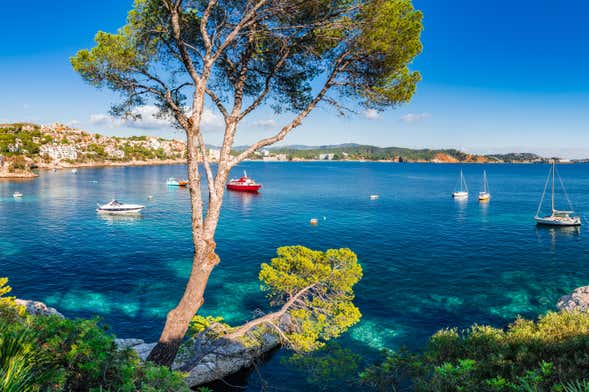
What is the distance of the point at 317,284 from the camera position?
13094 millimetres

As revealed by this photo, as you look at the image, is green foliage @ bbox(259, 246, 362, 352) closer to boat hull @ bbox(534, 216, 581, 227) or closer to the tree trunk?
the tree trunk

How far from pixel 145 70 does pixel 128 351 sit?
281 inches

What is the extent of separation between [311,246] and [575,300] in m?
20.7

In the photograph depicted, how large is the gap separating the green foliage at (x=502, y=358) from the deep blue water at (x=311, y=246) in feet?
20.5

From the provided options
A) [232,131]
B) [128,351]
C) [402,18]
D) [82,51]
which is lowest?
[128,351]

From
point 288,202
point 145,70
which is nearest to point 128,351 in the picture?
point 145,70

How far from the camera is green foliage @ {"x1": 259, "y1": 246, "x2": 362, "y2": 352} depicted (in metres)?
12.1

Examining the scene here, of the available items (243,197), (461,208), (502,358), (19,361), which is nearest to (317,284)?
(502,358)

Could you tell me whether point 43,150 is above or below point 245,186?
above

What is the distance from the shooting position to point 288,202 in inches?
2633

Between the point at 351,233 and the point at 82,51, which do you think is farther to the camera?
the point at 351,233

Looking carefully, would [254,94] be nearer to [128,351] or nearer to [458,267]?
[128,351]

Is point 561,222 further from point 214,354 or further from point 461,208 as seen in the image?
point 214,354

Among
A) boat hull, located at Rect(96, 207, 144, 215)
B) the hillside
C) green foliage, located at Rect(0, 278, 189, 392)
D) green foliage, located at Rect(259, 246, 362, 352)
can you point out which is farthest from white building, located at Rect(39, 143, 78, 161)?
green foliage, located at Rect(0, 278, 189, 392)
